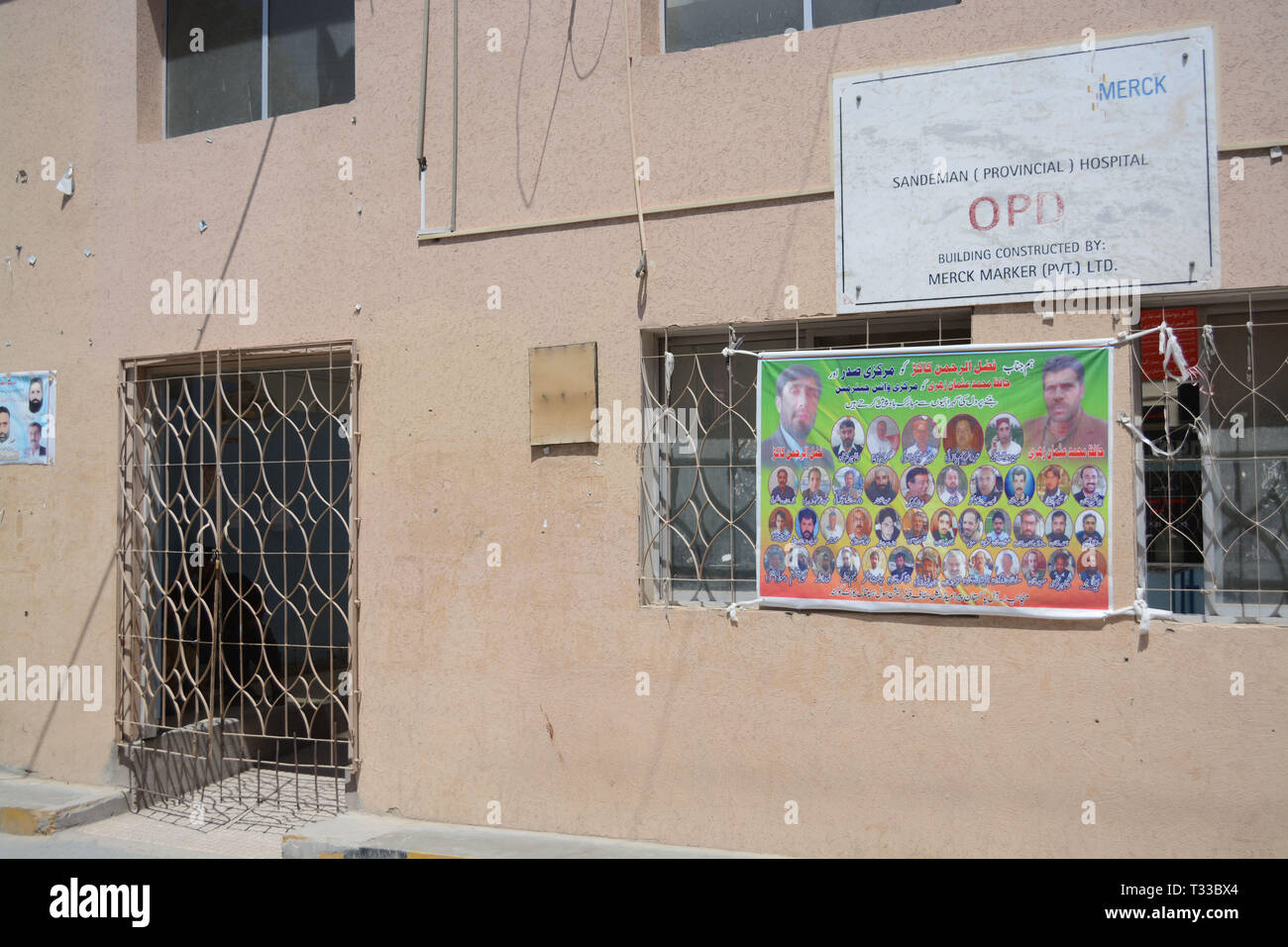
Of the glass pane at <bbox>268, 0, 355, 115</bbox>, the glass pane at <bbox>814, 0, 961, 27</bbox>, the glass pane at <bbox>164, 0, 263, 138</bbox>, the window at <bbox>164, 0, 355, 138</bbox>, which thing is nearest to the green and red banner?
the glass pane at <bbox>814, 0, 961, 27</bbox>

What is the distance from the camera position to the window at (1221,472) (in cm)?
414

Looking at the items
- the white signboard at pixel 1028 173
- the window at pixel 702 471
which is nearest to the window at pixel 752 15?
the white signboard at pixel 1028 173

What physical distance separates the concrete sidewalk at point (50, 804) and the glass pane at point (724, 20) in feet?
17.1

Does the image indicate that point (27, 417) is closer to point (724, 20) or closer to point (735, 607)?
point (735, 607)

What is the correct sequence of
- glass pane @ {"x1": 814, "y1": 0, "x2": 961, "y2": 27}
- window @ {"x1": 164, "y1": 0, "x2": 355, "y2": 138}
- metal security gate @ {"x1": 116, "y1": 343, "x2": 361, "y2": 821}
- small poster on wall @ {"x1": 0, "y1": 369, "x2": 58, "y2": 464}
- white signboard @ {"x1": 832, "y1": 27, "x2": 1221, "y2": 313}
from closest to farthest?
white signboard @ {"x1": 832, "y1": 27, "x2": 1221, "y2": 313}, glass pane @ {"x1": 814, "y1": 0, "x2": 961, "y2": 27}, metal security gate @ {"x1": 116, "y1": 343, "x2": 361, "y2": 821}, window @ {"x1": 164, "y1": 0, "x2": 355, "y2": 138}, small poster on wall @ {"x1": 0, "y1": 369, "x2": 58, "y2": 464}

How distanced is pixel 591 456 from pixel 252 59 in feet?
11.1

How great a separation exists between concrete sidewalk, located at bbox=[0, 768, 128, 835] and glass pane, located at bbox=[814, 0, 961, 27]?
5.71 meters

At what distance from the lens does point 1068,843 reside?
416cm

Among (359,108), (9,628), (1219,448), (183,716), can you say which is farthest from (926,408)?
(9,628)

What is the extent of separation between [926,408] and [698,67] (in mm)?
1944

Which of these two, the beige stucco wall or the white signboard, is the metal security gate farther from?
the white signboard

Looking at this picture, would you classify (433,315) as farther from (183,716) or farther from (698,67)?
(183,716)

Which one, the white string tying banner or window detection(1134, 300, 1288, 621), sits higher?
window detection(1134, 300, 1288, 621)

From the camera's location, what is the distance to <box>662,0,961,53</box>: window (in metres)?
4.70
